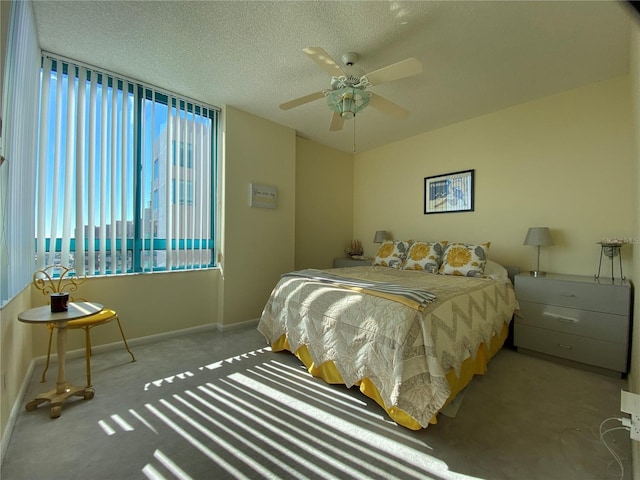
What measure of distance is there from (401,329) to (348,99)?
5.59 feet

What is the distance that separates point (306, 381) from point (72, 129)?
2.99m

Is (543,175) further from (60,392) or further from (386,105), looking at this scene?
(60,392)

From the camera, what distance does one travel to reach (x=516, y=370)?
2.32 metres

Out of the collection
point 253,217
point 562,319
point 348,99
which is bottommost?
point 562,319

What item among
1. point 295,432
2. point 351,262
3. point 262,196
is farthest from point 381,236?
point 295,432

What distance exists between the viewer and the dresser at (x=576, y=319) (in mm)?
2176

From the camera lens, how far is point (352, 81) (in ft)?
6.75

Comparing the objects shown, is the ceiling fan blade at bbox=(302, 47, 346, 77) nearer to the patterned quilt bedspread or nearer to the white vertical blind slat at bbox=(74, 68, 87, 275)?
the patterned quilt bedspread

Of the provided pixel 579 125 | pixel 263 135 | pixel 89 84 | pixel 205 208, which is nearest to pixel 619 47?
pixel 579 125

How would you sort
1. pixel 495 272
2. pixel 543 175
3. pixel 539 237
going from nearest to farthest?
pixel 539 237 < pixel 495 272 < pixel 543 175

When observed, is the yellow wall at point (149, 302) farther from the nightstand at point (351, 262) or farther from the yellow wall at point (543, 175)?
the yellow wall at point (543, 175)

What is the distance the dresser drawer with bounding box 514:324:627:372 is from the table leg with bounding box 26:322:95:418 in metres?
3.59

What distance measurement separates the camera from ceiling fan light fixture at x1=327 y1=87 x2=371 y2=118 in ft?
6.78

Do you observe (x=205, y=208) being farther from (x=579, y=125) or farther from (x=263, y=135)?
(x=579, y=125)
